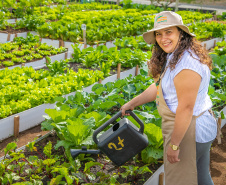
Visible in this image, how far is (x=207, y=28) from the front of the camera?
10.9 metres

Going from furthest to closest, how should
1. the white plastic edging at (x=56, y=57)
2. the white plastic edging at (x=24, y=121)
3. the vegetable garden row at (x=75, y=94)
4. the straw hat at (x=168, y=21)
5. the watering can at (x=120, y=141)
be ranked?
the white plastic edging at (x=56, y=57)
the white plastic edging at (x=24, y=121)
the vegetable garden row at (x=75, y=94)
the watering can at (x=120, y=141)
the straw hat at (x=168, y=21)

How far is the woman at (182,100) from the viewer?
1.92m

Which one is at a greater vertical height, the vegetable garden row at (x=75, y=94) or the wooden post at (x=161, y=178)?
the vegetable garden row at (x=75, y=94)

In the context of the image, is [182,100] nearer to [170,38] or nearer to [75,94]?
[170,38]

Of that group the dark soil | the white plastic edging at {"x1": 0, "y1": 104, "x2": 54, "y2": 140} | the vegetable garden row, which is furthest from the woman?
the white plastic edging at {"x1": 0, "y1": 104, "x2": 54, "y2": 140}

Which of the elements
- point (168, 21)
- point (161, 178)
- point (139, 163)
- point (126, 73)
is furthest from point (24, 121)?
point (168, 21)

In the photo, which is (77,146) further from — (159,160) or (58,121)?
(159,160)

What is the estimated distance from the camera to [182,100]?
191cm

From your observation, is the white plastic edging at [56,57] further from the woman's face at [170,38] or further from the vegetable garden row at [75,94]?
the woman's face at [170,38]

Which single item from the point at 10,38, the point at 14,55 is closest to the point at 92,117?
the point at 14,55

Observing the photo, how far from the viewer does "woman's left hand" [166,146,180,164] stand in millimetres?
2047

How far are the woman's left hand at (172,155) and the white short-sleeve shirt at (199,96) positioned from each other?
19 centimetres

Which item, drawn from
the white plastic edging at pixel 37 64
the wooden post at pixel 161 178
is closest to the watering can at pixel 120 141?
the wooden post at pixel 161 178

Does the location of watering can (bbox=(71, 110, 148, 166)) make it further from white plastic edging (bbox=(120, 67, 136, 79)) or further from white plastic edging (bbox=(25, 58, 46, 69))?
white plastic edging (bbox=(25, 58, 46, 69))
